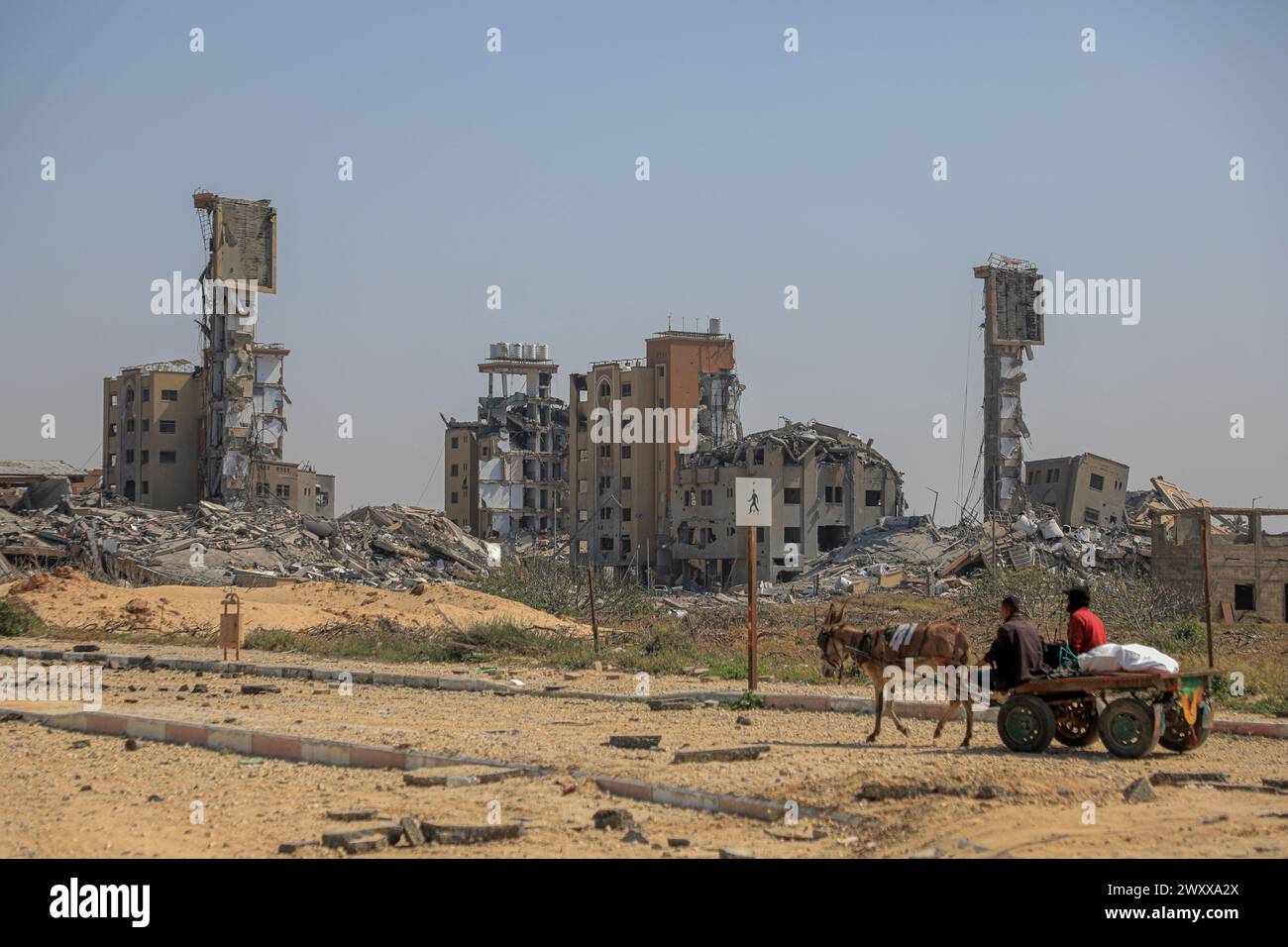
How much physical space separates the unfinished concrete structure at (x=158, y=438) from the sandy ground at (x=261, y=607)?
38399 mm

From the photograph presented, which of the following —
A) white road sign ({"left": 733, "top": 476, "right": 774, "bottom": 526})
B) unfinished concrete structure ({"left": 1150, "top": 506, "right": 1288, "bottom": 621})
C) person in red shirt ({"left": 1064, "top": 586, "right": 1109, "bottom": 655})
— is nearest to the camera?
person in red shirt ({"left": 1064, "top": 586, "right": 1109, "bottom": 655})

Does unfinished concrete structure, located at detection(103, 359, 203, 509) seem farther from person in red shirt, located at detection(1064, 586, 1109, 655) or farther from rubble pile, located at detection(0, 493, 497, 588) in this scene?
person in red shirt, located at detection(1064, 586, 1109, 655)

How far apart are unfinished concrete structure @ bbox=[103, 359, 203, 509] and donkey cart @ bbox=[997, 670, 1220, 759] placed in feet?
233

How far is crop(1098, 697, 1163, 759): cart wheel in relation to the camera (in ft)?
39.7

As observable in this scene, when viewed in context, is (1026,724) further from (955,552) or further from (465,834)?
(955,552)

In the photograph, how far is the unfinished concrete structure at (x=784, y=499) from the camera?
77.0m

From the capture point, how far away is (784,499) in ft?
253

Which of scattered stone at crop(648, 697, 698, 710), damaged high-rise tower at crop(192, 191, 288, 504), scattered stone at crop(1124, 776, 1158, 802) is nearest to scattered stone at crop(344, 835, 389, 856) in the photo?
scattered stone at crop(1124, 776, 1158, 802)

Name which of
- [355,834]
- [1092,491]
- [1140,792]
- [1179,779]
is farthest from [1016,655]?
[1092,491]

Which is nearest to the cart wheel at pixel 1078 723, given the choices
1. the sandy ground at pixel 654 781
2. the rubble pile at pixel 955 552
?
the sandy ground at pixel 654 781

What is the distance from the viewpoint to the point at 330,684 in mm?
21656

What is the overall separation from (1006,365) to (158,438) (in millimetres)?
47918

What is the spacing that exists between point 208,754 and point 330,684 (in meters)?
7.68
